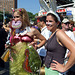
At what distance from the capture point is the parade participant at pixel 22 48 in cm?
208

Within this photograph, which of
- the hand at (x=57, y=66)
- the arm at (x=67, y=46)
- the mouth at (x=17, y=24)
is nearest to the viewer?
the arm at (x=67, y=46)

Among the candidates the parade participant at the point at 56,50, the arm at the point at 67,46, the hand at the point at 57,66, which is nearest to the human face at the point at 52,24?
the parade participant at the point at 56,50

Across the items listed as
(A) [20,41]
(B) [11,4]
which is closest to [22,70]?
(A) [20,41]

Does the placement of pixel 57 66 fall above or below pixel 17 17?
below

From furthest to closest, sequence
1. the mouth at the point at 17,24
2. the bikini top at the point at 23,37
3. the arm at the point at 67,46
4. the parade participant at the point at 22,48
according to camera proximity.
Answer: the mouth at the point at 17,24, the bikini top at the point at 23,37, the parade participant at the point at 22,48, the arm at the point at 67,46

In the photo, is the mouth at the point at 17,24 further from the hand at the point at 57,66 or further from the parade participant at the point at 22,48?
the hand at the point at 57,66

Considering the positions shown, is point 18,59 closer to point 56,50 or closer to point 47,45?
point 47,45

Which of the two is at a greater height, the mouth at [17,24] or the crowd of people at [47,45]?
the mouth at [17,24]

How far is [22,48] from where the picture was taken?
2164mm

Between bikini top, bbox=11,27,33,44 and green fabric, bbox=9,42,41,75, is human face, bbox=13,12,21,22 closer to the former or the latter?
bikini top, bbox=11,27,33,44

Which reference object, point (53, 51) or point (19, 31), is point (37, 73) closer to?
point (53, 51)

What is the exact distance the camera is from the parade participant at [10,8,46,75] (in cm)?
208

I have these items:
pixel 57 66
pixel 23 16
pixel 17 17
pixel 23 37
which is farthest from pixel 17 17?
pixel 57 66

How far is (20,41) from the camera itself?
7.38 feet
